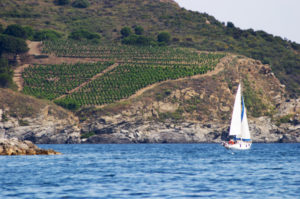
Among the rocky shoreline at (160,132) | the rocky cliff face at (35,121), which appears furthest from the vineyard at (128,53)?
the rocky cliff face at (35,121)

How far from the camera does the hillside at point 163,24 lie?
151625 millimetres

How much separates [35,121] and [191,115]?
30137 millimetres

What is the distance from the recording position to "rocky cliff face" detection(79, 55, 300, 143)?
351 feet

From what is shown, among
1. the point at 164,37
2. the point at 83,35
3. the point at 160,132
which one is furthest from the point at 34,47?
the point at 160,132

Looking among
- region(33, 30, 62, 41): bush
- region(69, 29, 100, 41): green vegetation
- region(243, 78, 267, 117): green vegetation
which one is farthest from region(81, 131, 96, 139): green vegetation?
region(69, 29, 100, 41): green vegetation

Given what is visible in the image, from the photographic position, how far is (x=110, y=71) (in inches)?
4877

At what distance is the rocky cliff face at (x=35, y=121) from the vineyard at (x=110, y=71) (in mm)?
5760

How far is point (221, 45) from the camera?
152m

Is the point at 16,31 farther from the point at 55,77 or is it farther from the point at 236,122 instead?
the point at 236,122

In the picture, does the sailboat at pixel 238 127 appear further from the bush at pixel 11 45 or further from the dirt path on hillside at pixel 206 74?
the bush at pixel 11 45

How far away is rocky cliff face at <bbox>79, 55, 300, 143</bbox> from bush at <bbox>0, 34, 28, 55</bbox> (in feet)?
99.9

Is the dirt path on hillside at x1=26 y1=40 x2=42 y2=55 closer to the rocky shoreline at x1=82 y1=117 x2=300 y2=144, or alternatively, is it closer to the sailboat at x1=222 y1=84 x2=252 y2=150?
the rocky shoreline at x1=82 y1=117 x2=300 y2=144

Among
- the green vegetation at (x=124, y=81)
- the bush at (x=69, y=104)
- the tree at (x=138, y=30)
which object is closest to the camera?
the bush at (x=69, y=104)

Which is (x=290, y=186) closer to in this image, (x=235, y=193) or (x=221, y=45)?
(x=235, y=193)
